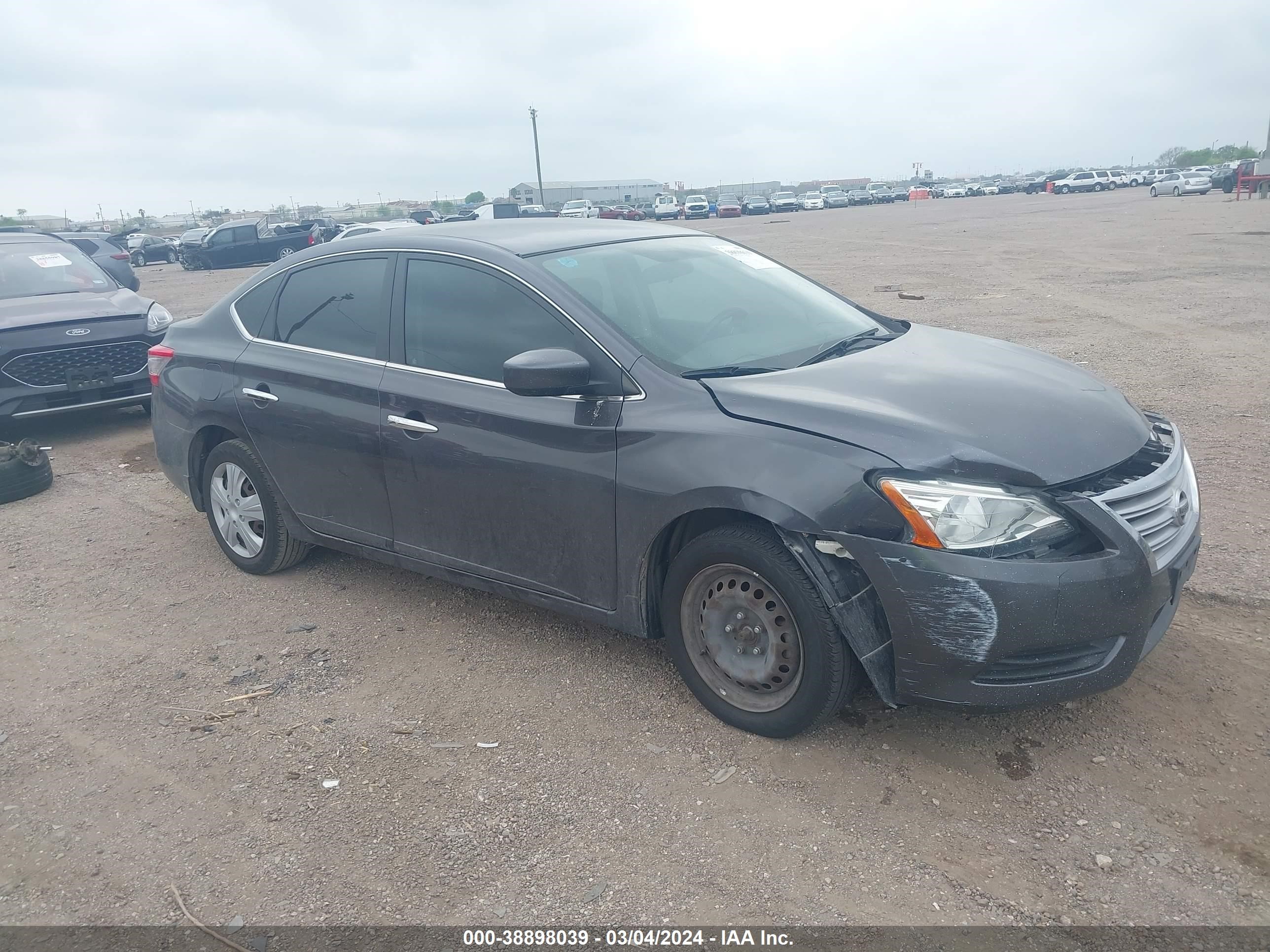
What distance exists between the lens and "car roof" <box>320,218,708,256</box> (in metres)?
4.28

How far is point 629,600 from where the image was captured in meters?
3.68

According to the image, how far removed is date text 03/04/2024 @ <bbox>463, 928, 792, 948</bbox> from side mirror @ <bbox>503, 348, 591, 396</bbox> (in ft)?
5.74

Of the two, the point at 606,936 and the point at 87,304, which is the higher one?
the point at 87,304

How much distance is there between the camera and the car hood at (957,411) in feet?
10.1

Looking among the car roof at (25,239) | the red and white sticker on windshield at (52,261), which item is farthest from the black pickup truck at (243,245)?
the red and white sticker on windshield at (52,261)

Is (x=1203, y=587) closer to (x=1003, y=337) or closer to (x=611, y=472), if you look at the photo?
(x=611, y=472)

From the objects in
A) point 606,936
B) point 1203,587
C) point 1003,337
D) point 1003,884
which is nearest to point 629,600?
point 606,936

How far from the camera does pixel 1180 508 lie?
3.36 m

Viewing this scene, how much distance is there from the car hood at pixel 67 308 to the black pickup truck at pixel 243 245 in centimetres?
2590

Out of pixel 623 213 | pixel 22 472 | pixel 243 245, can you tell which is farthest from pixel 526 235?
pixel 623 213

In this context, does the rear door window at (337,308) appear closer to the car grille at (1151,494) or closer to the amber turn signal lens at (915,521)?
the amber turn signal lens at (915,521)

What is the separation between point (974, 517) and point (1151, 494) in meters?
0.69

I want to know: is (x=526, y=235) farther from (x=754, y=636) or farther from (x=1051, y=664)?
(x=1051, y=664)

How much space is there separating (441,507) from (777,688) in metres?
1.61
